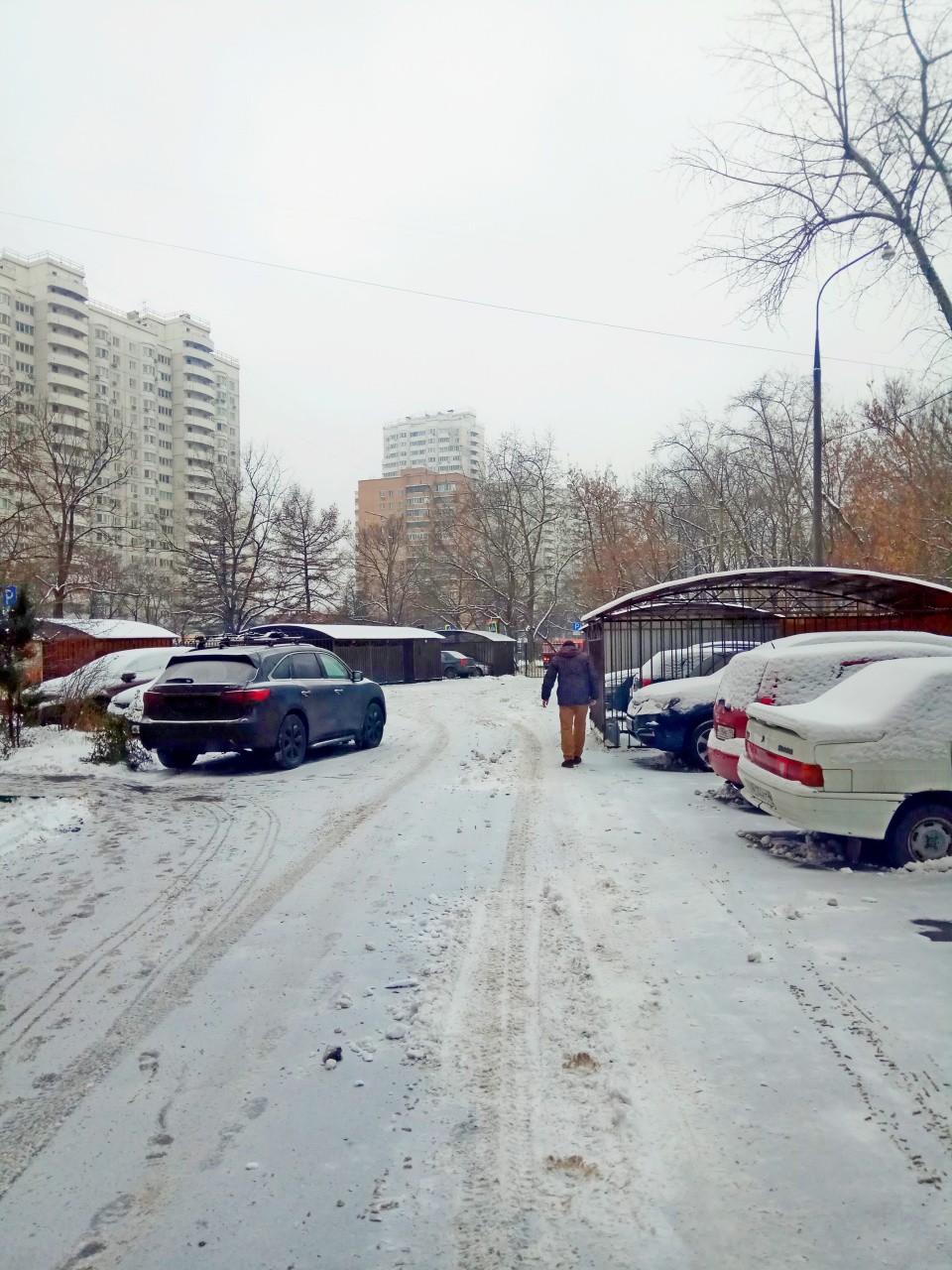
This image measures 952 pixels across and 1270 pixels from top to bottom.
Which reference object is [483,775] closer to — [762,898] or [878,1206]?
[762,898]

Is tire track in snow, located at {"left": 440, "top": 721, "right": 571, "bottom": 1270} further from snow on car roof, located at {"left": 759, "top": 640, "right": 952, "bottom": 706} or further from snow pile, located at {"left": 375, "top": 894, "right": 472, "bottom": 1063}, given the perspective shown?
snow on car roof, located at {"left": 759, "top": 640, "right": 952, "bottom": 706}

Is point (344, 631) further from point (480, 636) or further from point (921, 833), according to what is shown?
point (921, 833)

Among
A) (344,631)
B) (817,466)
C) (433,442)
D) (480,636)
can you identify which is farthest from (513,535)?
(433,442)

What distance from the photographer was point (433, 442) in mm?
118938

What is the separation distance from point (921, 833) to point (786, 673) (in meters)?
1.81

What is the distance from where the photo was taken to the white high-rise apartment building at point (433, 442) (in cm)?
11756

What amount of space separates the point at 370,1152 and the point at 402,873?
11.6 feet

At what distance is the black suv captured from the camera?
36.4 feet

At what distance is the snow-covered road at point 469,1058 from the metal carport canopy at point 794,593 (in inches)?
248

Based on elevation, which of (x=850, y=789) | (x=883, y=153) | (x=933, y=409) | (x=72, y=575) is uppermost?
(x=883, y=153)

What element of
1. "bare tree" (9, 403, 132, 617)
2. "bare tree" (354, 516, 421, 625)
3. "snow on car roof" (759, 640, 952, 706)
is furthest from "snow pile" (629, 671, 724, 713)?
"bare tree" (354, 516, 421, 625)

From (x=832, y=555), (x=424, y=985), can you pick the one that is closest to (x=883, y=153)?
(x=424, y=985)

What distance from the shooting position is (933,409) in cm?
2144

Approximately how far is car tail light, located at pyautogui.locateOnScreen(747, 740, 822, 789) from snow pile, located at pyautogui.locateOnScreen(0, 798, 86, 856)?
19.6 ft
